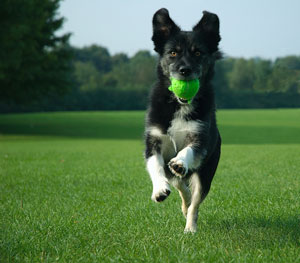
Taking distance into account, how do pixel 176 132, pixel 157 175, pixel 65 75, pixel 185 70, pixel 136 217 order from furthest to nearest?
1. pixel 65 75
2. pixel 136 217
3. pixel 176 132
4. pixel 185 70
5. pixel 157 175

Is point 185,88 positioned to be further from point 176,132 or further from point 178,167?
point 178,167

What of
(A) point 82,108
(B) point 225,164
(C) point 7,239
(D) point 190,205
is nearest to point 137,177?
(B) point 225,164

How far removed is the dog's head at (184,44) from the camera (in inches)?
189

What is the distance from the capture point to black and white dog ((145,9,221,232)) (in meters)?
4.85

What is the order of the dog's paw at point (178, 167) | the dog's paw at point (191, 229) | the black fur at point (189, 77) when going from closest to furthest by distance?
1. the dog's paw at point (178, 167)
2. the dog's paw at point (191, 229)
3. the black fur at point (189, 77)

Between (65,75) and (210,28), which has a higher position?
(210,28)

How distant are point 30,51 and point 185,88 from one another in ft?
92.0

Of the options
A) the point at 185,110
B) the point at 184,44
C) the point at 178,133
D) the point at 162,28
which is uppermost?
the point at 162,28

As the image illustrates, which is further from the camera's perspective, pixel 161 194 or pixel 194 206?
pixel 194 206

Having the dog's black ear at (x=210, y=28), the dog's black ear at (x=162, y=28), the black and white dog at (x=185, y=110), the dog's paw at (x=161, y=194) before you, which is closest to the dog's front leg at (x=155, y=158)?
the black and white dog at (x=185, y=110)

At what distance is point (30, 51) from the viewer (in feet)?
101

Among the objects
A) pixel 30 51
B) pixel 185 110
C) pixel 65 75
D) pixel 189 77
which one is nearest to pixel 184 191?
pixel 185 110

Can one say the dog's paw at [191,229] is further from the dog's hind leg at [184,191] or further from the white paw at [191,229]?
the dog's hind leg at [184,191]

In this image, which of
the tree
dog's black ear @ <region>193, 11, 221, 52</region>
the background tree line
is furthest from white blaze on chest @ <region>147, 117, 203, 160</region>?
the tree
